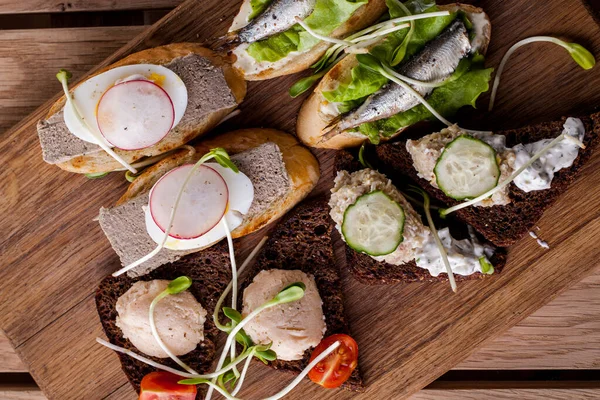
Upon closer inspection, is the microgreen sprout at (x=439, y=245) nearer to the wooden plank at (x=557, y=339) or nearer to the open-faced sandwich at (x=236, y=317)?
the open-faced sandwich at (x=236, y=317)

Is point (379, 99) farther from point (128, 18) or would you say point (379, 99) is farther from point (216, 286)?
point (128, 18)

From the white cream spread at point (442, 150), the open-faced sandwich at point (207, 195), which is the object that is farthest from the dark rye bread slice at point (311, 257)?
the white cream spread at point (442, 150)

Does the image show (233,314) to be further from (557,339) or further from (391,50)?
(557,339)

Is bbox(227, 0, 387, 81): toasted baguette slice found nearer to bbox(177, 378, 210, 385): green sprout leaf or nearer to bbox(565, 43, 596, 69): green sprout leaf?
bbox(565, 43, 596, 69): green sprout leaf

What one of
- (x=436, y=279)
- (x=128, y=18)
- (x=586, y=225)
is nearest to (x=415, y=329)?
(x=436, y=279)

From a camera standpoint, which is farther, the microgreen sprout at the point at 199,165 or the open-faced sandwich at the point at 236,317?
the open-faced sandwich at the point at 236,317

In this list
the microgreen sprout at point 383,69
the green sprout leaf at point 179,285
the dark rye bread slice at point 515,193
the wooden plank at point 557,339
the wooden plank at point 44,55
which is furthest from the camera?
the wooden plank at point 557,339
